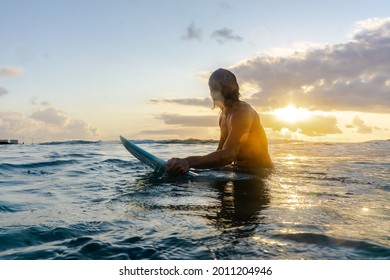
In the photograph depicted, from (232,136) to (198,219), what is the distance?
2.29 m

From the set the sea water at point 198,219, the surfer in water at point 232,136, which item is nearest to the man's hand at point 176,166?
the surfer in water at point 232,136

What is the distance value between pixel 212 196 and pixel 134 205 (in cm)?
99

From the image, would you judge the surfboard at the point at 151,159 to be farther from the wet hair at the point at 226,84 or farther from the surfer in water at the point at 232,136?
the wet hair at the point at 226,84

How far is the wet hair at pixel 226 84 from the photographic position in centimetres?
609

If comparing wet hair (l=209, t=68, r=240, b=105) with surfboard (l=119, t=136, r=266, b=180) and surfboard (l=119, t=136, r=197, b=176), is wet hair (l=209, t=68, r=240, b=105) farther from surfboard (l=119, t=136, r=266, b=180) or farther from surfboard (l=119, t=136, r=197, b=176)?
surfboard (l=119, t=136, r=197, b=176)

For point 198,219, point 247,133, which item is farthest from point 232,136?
point 198,219

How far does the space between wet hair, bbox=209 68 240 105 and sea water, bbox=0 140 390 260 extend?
134 centimetres

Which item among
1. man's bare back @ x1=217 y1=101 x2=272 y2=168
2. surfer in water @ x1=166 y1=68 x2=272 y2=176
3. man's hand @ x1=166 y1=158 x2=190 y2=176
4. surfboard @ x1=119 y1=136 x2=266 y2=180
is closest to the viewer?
man's hand @ x1=166 y1=158 x2=190 y2=176

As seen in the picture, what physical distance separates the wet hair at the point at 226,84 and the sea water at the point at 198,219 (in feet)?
4.40

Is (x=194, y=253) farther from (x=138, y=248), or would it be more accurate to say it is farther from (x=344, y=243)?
(x=344, y=243)

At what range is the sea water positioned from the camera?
105 inches

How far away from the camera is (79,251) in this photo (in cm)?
267

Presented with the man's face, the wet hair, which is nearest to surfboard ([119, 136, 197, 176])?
the man's face
